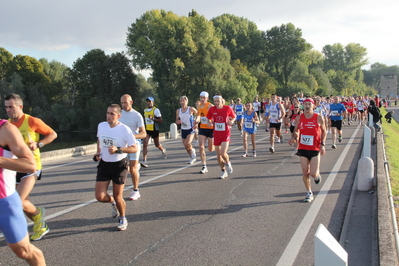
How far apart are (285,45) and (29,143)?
67.9 m

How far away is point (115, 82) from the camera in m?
49.4

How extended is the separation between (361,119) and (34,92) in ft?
145

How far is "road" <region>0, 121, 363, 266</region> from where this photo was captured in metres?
4.17

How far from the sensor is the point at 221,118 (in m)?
8.41

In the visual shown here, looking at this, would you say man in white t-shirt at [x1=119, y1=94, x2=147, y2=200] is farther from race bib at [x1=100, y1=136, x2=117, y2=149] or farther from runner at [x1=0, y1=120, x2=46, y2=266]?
runner at [x1=0, y1=120, x2=46, y2=266]

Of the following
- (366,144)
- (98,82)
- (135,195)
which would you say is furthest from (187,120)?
(98,82)

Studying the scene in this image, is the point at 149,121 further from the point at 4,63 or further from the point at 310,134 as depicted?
the point at 4,63

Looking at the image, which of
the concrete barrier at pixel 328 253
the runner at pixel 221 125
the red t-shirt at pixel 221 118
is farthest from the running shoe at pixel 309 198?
the concrete barrier at pixel 328 253

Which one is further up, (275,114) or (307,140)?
(275,114)

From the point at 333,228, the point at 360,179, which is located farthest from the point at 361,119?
the point at 333,228

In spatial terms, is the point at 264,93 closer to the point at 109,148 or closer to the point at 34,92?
the point at 34,92

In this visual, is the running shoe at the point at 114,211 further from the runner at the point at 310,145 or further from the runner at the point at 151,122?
the runner at the point at 151,122

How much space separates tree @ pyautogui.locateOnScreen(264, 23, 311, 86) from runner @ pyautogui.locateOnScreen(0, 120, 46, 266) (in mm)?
68865

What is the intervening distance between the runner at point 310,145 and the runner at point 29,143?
4412 millimetres
